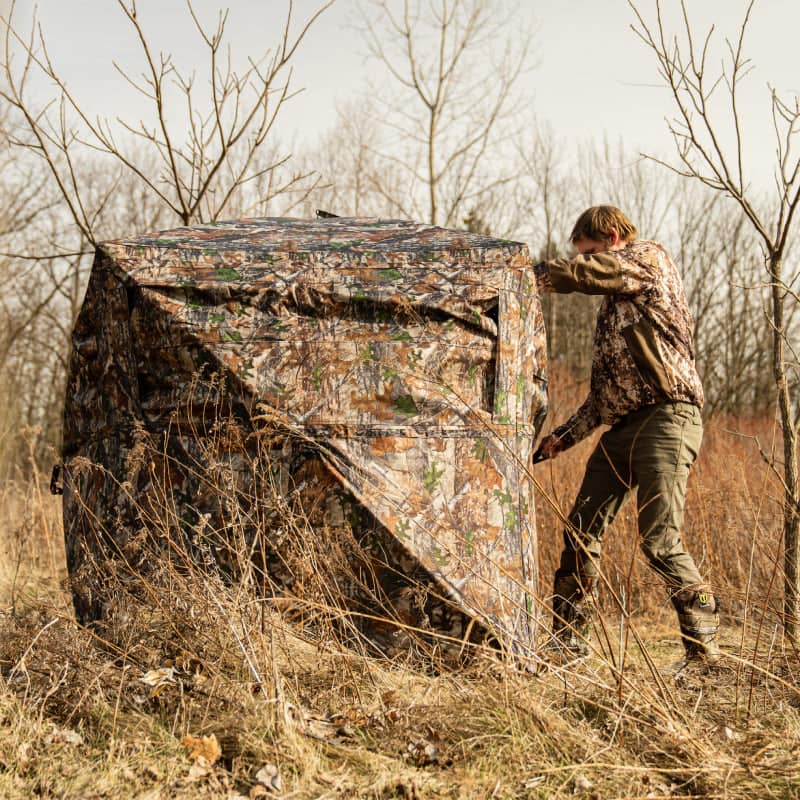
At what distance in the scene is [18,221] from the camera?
1906cm

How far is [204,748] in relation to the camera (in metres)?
2.66

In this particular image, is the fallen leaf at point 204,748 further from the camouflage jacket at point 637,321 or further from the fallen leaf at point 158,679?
the camouflage jacket at point 637,321

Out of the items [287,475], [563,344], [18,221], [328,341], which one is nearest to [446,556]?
[287,475]

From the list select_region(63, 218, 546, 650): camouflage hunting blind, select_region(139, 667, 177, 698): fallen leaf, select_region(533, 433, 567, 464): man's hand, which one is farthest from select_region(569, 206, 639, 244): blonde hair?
select_region(139, 667, 177, 698): fallen leaf

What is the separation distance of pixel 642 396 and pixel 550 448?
0.54 m

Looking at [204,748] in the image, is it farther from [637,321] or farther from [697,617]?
[637,321]

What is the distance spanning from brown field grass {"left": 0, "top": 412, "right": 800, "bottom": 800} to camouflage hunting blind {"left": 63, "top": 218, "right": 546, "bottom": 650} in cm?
30

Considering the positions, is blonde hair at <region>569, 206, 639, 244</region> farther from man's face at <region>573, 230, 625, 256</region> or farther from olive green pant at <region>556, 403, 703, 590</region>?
olive green pant at <region>556, 403, 703, 590</region>

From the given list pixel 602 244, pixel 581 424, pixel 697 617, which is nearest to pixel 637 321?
pixel 602 244

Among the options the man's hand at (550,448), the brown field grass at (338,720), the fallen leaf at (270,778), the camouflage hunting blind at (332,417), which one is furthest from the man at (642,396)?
the fallen leaf at (270,778)

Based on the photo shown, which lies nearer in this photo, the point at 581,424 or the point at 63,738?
the point at 63,738

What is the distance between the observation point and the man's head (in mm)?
3928

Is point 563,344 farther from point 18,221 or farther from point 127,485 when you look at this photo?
point 127,485

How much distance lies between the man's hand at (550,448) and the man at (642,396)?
189mm
